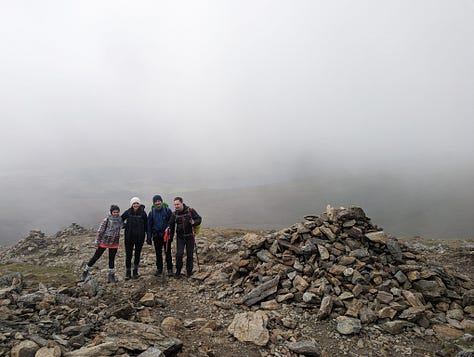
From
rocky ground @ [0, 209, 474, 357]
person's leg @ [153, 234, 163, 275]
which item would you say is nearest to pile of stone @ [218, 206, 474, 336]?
rocky ground @ [0, 209, 474, 357]

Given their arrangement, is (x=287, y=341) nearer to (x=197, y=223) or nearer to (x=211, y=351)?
(x=211, y=351)

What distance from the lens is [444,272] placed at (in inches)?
549

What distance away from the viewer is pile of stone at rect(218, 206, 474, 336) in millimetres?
11289

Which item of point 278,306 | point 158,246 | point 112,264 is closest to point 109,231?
point 112,264

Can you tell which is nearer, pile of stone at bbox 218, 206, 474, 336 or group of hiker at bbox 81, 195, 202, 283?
pile of stone at bbox 218, 206, 474, 336

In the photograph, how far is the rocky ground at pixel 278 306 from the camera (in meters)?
8.87

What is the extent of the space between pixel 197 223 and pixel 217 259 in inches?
235

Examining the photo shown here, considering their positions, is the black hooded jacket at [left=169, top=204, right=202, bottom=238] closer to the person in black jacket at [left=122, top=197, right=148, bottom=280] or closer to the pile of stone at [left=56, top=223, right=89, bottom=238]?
the person in black jacket at [left=122, top=197, right=148, bottom=280]

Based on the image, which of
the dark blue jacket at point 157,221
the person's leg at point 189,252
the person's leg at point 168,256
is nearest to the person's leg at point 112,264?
the dark blue jacket at point 157,221

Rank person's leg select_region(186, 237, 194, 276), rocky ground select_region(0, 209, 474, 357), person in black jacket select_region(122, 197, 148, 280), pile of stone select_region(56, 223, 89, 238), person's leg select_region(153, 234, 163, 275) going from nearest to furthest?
rocky ground select_region(0, 209, 474, 357), person in black jacket select_region(122, 197, 148, 280), person's leg select_region(153, 234, 163, 275), person's leg select_region(186, 237, 194, 276), pile of stone select_region(56, 223, 89, 238)

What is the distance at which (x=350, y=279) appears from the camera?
12758mm

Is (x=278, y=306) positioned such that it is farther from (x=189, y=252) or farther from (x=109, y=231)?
(x=109, y=231)

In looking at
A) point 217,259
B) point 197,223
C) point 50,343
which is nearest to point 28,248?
point 217,259

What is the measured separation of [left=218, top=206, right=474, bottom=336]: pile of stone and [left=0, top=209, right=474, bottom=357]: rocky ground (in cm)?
5
